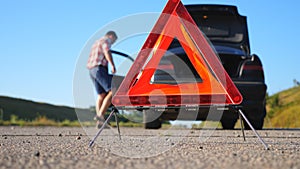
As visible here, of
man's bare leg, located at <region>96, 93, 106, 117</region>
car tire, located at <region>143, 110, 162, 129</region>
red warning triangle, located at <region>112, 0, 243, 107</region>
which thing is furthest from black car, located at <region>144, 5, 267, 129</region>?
red warning triangle, located at <region>112, 0, 243, 107</region>

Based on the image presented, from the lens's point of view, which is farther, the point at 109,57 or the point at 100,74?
the point at 100,74

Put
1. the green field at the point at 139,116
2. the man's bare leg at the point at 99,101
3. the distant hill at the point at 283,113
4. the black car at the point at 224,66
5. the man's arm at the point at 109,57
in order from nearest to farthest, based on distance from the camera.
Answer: the black car at the point at 224,66, the man's arm at the point at 109,57, the man's bare leg at the point at 99,101, the green field at the point at 139,116, the distant hill at the point at 283,113

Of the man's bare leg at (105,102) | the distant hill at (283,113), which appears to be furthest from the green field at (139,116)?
the man's bare leg at (105,102)

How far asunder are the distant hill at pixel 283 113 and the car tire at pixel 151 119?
593cm

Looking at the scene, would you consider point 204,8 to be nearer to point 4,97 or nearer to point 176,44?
point 176,44

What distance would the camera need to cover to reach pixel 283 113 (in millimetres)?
17578

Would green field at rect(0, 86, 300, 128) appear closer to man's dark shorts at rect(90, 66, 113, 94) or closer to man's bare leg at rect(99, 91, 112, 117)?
man's bare leg at rect(99, 91, 112, 117)

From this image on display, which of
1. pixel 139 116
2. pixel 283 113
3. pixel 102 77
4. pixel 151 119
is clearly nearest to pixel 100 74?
pixel 102 77

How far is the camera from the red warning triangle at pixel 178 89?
4.38 m

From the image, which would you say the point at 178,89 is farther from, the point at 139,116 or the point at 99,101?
the point at 99,101

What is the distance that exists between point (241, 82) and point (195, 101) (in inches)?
129

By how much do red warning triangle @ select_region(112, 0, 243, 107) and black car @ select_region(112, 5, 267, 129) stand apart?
1635 mm

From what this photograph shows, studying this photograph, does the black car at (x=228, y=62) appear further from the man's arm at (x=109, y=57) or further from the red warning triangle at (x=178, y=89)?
the red warning triangle at (x=178, y=89)

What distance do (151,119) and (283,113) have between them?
9.87 m
